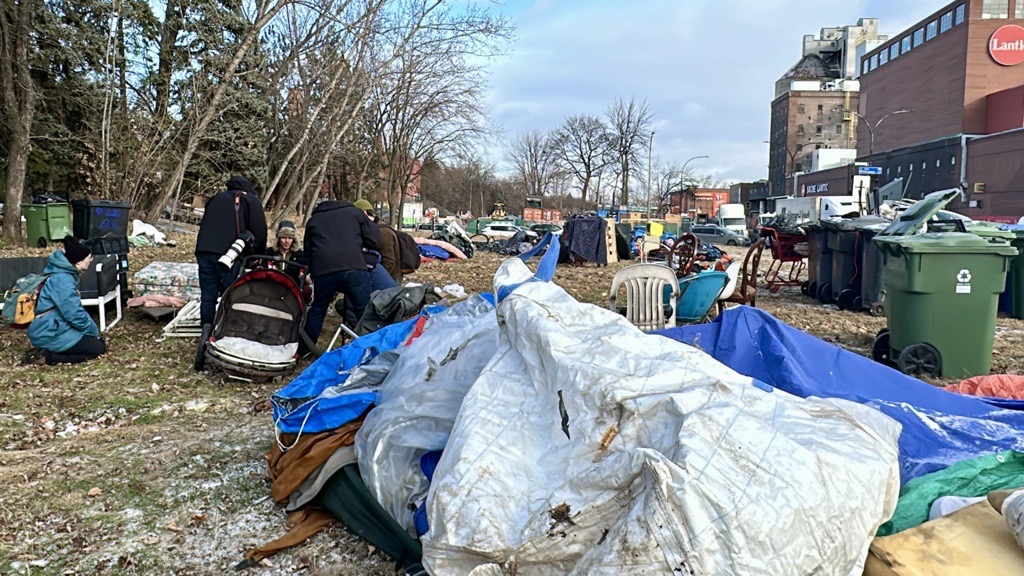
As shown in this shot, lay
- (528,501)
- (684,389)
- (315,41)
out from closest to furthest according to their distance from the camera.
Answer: (528,501) < (684,389) < (315,41)

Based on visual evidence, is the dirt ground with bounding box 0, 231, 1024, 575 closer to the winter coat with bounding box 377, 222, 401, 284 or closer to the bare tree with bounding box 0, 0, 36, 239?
the winter coat with bounding box 377, 222, 401, 284

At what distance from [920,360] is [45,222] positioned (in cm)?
1519

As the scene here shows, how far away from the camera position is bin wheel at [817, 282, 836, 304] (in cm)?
1123

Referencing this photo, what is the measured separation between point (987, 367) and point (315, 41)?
54.7ft

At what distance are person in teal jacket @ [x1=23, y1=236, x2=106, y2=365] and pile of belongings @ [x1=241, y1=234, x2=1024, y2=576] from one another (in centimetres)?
340

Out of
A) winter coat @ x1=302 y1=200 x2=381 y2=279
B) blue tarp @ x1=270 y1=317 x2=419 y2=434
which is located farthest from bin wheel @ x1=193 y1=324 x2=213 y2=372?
blue tarp @ x1=270 y1=317 x2=419 y2=434

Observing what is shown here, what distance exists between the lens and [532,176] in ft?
214

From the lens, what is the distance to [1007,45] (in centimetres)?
4741

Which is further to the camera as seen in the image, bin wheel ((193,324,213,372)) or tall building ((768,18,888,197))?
tall building ((768,18,888,197))

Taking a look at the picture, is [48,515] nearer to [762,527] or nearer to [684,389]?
[684,389]

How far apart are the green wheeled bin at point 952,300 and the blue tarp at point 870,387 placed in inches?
93.5

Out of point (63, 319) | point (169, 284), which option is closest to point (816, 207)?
point (169, 284)

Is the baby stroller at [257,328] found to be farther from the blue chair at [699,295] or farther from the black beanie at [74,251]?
the blue chair at [699,295]

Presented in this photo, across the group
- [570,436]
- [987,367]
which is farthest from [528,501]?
[987,367]
